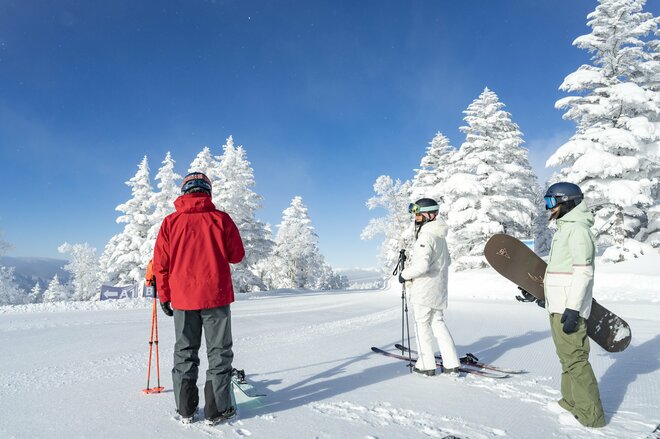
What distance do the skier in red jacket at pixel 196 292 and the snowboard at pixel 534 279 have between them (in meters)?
3.62

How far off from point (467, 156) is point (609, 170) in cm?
995

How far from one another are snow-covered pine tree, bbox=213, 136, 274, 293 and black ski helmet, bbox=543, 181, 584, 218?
25.2 metres

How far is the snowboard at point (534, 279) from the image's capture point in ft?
13.2

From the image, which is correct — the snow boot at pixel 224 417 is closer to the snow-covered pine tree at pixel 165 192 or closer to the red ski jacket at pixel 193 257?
the red ski jacket at pixel 193 257

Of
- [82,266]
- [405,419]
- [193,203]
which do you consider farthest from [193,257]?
[82,266]

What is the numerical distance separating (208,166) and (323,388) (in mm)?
27525

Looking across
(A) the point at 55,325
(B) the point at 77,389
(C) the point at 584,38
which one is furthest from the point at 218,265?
(C) the point at 584,38

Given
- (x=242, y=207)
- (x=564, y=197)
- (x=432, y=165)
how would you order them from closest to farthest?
(x=564, y=197)
(x=242, y=207)
(x=432, y=165)

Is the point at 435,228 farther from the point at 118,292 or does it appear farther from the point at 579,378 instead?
the point at 118,292

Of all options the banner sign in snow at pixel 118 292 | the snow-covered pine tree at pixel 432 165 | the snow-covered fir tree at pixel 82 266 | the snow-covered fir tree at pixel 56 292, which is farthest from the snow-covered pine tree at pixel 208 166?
the snow-covered fir tree at pixel 56 292

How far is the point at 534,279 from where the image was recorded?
4660 mm

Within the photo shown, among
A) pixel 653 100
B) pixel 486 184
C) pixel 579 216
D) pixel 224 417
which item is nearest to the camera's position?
pixel 224 417

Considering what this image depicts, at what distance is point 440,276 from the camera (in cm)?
476

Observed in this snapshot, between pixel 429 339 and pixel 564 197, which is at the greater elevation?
pixel 564 197
